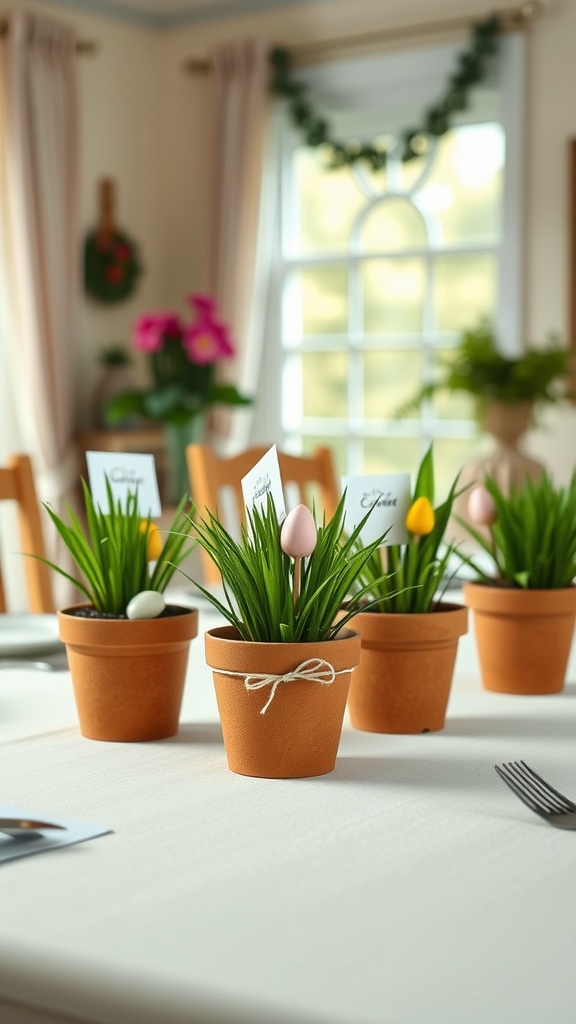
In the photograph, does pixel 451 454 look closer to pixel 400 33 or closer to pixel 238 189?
pixel 238 189

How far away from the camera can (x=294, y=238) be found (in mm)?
4457

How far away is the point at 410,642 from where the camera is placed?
1107 mm

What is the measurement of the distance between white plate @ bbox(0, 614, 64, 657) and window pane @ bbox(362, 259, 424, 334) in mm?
2687

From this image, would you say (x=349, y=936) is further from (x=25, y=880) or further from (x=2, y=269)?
(x=2, y=269)

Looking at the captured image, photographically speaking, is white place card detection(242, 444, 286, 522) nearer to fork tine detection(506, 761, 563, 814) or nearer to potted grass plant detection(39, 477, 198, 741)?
potted grass plant detection(39, 477, 198, 741)

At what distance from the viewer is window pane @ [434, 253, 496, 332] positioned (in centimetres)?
401

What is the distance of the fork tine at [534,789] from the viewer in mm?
874

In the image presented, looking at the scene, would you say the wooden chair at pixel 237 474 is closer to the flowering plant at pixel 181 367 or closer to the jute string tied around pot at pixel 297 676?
the jute string tied around pot at pixel 297 676

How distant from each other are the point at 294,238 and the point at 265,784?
3699mm

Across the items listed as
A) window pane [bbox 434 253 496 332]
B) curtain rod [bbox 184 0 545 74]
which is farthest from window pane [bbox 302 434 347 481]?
curtain rod [bbox 184 0 545 74]

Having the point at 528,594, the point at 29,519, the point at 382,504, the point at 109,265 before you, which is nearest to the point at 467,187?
the point at 109,265

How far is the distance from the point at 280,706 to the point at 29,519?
121 centimetres

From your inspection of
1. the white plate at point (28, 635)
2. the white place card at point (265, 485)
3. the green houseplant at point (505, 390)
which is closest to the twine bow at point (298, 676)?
the white place card at point (265, 485)

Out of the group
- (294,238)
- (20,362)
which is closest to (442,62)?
(294,238)
